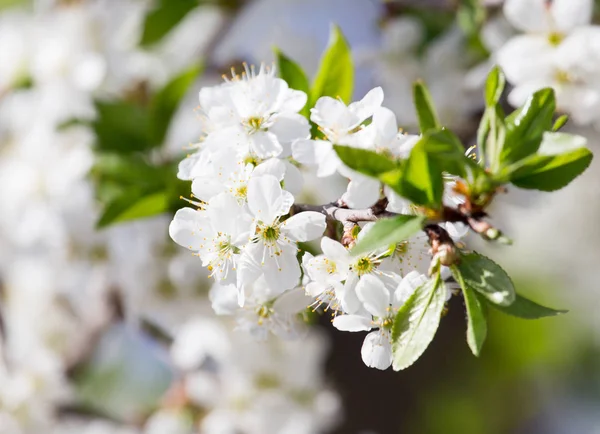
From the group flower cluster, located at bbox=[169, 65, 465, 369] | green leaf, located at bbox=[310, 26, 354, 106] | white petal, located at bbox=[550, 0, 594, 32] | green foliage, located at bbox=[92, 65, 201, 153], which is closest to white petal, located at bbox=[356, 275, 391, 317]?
flower cluster, located at bbox=[169, 65, 465, 369]

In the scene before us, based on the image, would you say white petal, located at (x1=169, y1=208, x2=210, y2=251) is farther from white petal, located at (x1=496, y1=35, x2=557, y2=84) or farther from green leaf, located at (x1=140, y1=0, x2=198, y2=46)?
green leaf, located at (x1=140, y1=0, x2=198, y2=46)

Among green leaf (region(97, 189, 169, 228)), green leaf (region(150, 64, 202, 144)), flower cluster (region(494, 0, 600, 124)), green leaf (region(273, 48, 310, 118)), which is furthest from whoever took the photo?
green leaf (region(150, 64, 202, 144))

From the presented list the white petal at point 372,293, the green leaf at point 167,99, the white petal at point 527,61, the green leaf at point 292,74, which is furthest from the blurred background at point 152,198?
the white petal at point 372,293

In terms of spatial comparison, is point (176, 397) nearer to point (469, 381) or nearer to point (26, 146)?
point (26, 146)

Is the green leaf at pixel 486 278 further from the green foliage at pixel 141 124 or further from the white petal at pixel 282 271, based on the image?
the green foliage at pixel 141 124

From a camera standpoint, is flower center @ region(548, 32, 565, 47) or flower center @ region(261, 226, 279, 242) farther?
flower center @ region(548, 32, 565, 47)

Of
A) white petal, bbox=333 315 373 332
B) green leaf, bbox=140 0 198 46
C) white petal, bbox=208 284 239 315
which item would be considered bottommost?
green leaf, bbox=140 0 198 46

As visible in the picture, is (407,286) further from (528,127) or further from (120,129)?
(120,129)

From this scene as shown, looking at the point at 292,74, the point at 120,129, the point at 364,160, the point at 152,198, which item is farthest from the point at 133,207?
the point at 364,160
